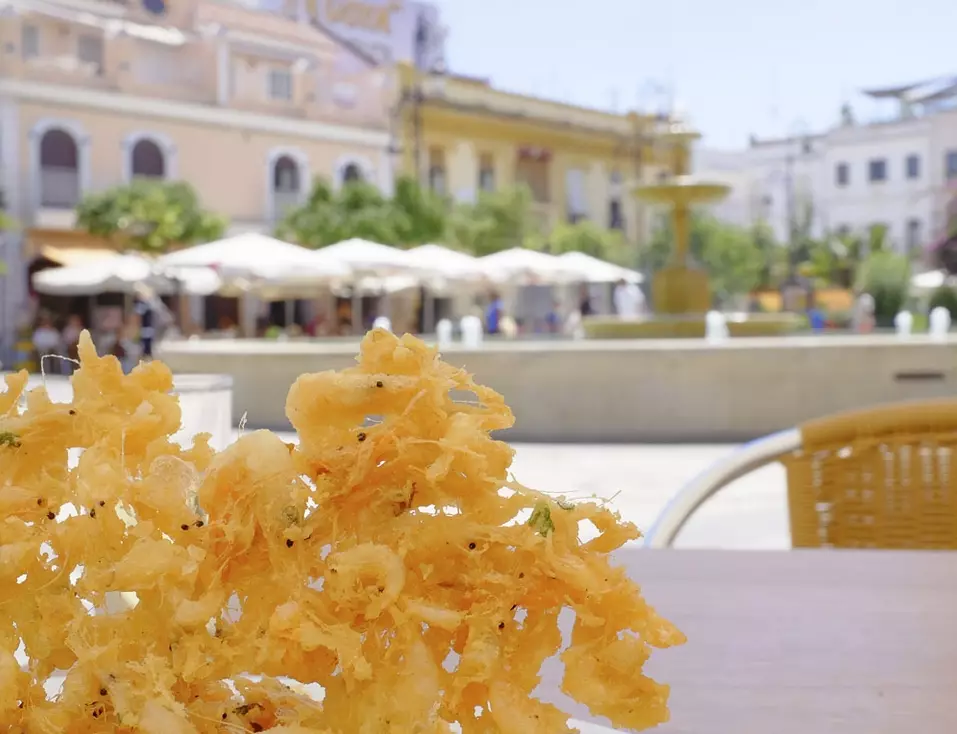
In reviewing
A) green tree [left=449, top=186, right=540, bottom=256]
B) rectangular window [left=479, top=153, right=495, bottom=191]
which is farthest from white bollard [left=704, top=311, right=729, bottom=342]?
rectangular window [left=479, top=153, right=495, bottom=191]

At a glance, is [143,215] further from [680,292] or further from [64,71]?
[680,292]

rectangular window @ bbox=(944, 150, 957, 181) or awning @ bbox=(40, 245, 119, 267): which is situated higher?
rectangular window @ bbox=(944, 150, 957, 181)

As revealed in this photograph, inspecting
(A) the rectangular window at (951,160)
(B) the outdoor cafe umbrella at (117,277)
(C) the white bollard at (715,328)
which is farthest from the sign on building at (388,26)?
(C) the white bollard at (715,328)

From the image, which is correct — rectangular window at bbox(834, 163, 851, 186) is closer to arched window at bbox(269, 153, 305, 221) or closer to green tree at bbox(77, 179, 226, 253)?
arched window at bbox(269, 153, 305, 221)

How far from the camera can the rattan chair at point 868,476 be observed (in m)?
2.12

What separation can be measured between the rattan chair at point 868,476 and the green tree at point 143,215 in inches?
891

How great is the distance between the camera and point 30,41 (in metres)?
26.3

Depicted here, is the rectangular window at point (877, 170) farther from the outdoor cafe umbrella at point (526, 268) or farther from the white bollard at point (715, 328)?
the white bollard at point (715, 328)

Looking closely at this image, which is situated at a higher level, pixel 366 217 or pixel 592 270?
pixel 366 217

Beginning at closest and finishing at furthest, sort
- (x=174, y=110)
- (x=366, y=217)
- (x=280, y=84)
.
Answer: (x=366, y=217) → (x=174, y=110) → (x=280, y=84)

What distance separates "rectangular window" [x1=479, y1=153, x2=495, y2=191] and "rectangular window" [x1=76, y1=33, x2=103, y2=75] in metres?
13.1

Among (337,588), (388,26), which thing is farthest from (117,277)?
(388,26)

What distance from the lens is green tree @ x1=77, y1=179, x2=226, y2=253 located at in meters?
23.7

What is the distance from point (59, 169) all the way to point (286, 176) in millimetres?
6644
